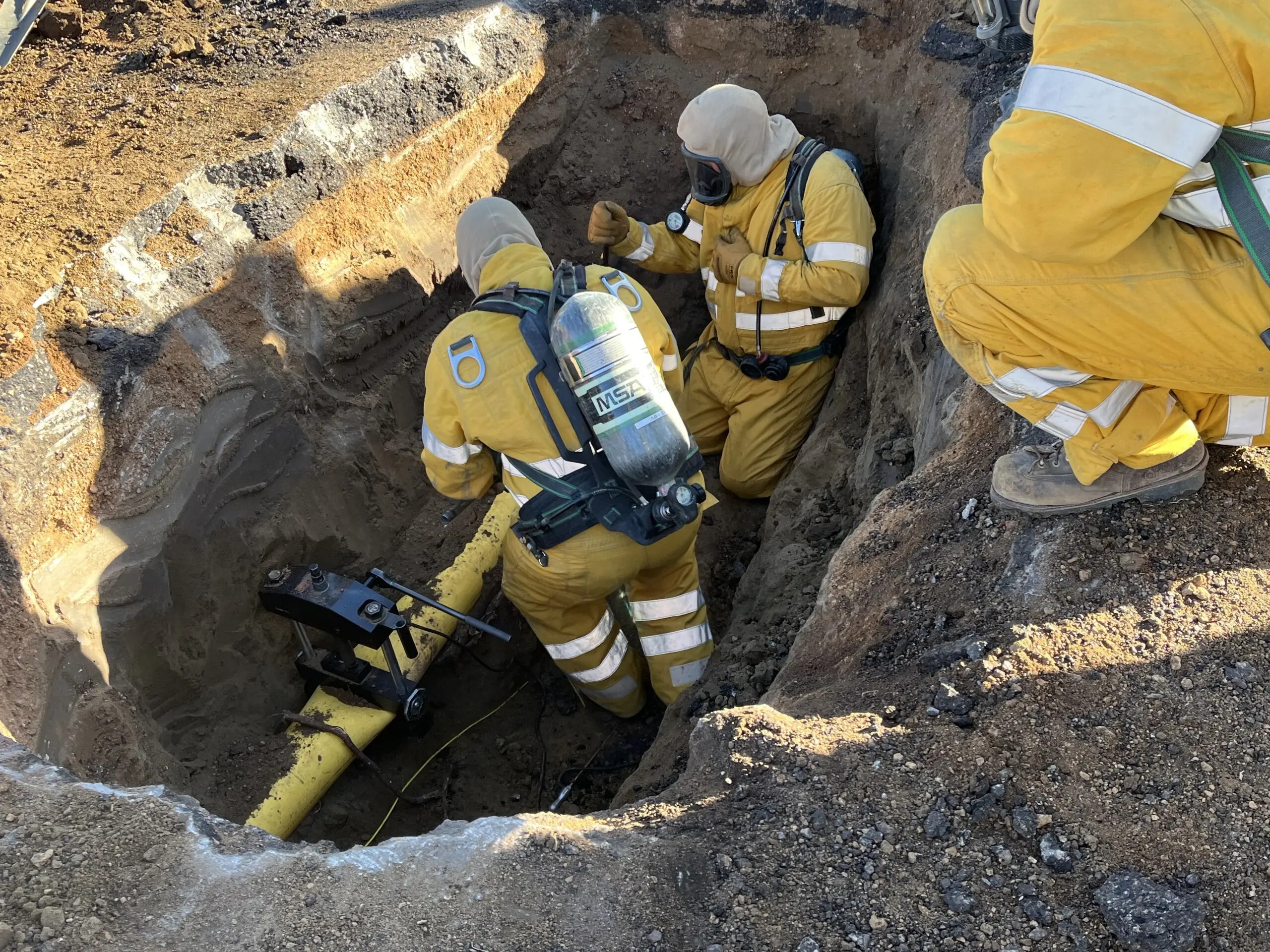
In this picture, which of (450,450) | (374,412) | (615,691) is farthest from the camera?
(374,412)

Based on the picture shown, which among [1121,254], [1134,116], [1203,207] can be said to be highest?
[1134,116]

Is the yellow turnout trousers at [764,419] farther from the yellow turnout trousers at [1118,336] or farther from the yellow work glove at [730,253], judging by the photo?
Result: the yellow turnout trousers at [1118,336]

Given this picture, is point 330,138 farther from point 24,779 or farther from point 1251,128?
point 1251,128

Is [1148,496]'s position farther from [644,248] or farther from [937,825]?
[644,248]

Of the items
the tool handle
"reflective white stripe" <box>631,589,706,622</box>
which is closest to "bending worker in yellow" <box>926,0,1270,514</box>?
"reflective white stripe" <box>631,589,706,622</box>

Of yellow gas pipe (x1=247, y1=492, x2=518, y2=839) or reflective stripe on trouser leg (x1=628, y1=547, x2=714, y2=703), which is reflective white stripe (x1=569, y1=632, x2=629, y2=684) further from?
yellow gas pipe (x1=247, y1=492, x2=518, y2=839)

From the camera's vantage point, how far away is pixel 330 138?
4750mm

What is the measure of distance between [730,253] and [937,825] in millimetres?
3428

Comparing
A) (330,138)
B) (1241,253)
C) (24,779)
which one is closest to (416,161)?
(330,138)

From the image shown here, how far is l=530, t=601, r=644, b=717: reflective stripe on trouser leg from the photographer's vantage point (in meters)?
4.14

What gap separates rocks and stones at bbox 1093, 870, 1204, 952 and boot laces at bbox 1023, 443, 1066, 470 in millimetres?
1273

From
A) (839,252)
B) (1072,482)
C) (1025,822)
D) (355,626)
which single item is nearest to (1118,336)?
(1072,482)

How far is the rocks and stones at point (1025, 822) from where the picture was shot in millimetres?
2236

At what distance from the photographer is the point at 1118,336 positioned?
2.46m
